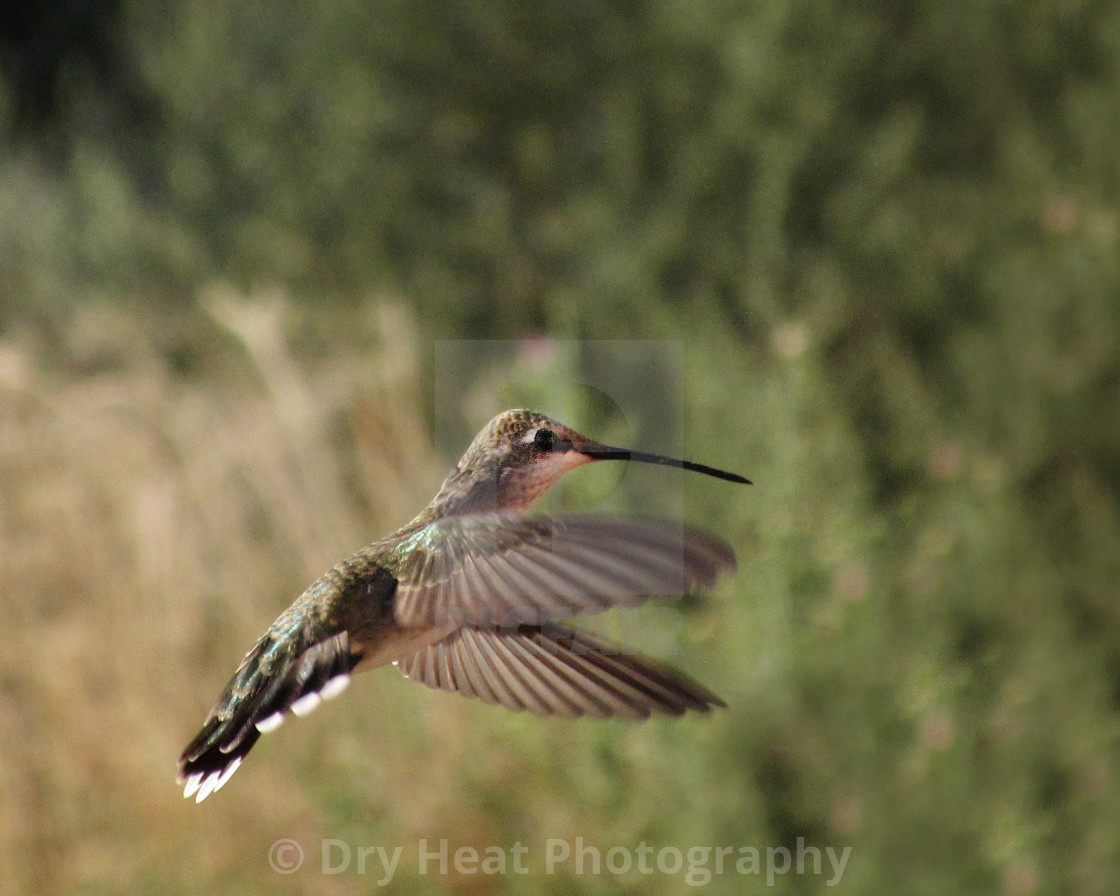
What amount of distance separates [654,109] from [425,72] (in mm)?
879

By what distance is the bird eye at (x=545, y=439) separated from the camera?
0.85m

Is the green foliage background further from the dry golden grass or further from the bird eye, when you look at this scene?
the bird eye

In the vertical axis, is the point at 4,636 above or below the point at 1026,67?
below

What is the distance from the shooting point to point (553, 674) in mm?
896

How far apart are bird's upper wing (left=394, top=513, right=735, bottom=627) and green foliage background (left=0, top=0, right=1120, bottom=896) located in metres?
0.99

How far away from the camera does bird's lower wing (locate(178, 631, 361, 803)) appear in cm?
75

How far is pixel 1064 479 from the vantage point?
10.6 ft

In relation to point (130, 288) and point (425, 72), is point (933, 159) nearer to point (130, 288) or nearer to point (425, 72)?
point (425, 72)

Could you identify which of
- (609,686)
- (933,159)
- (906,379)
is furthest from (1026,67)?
(609,686)

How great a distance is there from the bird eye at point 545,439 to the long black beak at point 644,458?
0.06 feet

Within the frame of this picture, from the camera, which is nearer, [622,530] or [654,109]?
[622,530]

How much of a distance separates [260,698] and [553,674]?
0.69 ft

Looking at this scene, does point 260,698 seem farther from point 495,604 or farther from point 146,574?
point 146,574

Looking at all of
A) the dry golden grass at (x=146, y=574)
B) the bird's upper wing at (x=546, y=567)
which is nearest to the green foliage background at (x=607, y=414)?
the dry golden grass at (x=146, y=574)
